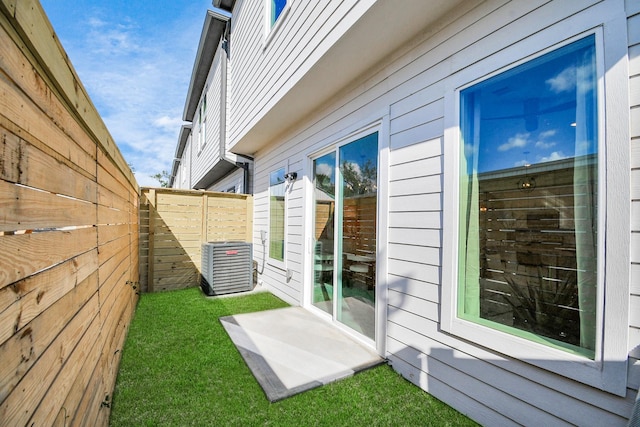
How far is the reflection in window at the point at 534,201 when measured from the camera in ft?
4.92

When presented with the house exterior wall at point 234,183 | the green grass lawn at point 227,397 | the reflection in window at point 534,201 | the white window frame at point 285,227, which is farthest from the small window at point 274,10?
the green grass lawn at point 227,397

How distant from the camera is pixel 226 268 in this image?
16.0 feet

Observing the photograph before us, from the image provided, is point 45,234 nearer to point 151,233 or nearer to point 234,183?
point 151,233

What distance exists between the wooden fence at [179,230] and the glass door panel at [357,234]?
11.1 feet

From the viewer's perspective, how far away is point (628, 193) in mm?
1340

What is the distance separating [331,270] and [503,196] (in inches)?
Result: 85.9

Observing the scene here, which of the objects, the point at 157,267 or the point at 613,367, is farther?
the point at 157,267

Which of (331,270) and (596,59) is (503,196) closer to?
(596,59)

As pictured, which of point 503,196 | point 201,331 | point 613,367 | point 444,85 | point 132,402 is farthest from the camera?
point 201,331

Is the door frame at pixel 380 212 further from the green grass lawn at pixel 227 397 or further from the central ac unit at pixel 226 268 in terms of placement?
the central ac unit at pixel 226 268

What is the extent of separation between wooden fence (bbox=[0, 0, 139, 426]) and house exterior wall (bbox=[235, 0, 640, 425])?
2.17 metres

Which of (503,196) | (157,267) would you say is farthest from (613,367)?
(157,267)

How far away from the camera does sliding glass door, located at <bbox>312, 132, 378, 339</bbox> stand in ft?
9.70

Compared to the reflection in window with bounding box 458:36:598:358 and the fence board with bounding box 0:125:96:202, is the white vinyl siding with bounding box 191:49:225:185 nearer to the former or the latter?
the fence board with bounding box 0:125:96:202
